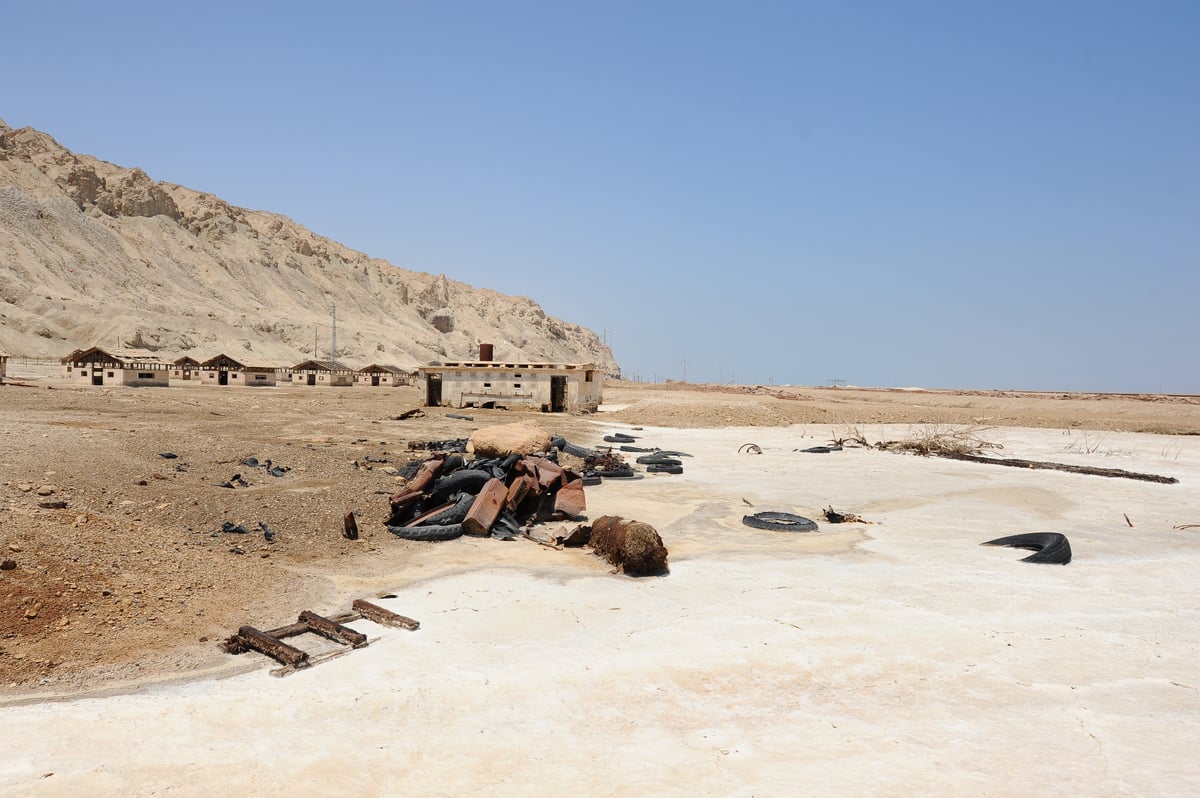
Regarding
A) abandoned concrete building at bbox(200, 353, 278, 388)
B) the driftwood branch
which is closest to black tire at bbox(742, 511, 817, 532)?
the driftwood branch

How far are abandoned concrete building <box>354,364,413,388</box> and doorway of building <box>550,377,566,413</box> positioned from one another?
33.8 metres

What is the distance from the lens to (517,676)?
17.3 feet

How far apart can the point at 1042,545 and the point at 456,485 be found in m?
8.46

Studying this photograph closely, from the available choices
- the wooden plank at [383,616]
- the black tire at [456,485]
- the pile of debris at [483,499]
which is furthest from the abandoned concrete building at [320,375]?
the wooden plank at [383,616]

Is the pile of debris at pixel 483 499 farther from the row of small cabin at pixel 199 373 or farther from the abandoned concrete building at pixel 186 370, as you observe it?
the abandoned concrete building at pixel 186 370

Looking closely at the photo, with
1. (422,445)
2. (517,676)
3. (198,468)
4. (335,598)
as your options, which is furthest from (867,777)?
(422,445)

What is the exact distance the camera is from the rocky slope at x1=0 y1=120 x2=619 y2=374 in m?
68.4

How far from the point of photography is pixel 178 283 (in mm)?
89625

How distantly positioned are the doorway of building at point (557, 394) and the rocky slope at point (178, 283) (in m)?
50.4

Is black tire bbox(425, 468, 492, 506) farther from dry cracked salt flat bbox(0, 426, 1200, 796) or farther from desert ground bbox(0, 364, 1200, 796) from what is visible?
dry cracked salt flat bbox(0, 426, 1200, 796)

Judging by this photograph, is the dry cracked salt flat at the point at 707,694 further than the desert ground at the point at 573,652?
No

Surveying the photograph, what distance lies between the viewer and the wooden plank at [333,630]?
5.79m

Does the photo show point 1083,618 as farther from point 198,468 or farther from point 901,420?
point 901,420

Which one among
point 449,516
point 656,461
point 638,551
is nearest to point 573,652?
point 638,551
